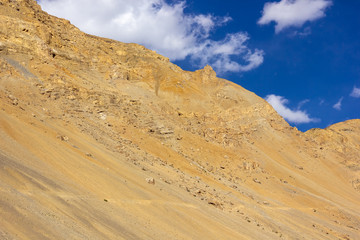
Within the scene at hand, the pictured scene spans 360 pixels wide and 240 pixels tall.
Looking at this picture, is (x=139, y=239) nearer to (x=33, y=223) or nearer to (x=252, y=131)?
(x=33, y=223)

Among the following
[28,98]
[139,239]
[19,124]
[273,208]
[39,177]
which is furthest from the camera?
[273,208]

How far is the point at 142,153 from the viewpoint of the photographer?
27.0 metres

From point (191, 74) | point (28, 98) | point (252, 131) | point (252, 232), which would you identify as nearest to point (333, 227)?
point (252, 232)

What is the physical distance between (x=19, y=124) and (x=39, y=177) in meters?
6.90

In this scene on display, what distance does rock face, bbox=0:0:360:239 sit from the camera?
12.7m

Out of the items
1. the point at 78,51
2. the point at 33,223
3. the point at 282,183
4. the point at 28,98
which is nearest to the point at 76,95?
the point at 28,98

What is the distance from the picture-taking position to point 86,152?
19.8 metres

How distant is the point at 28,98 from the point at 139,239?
19.4 meters

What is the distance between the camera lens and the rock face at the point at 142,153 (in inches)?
500

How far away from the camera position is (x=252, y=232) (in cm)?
1966

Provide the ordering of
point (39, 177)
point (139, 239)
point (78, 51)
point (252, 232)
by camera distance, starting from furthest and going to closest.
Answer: point (78, 51)
point (252, 232)
point (39, 177)
point (139, 239)

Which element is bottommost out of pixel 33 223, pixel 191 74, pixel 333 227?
pixel 33 223

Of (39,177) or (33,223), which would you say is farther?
(39,177)

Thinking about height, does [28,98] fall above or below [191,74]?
below
